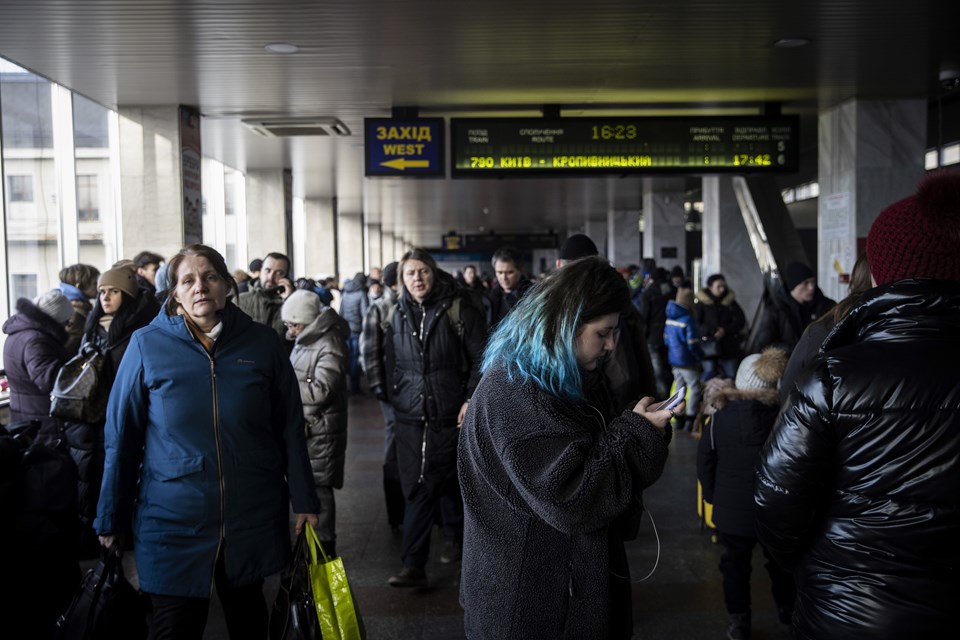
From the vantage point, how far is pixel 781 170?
8.85m

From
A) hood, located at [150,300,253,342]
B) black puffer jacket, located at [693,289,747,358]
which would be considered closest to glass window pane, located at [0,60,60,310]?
hood, located at [150,300,253,342]

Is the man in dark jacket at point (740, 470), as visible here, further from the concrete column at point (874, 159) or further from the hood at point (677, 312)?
the concrete column at point (874, 159)

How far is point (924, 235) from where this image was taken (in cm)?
205

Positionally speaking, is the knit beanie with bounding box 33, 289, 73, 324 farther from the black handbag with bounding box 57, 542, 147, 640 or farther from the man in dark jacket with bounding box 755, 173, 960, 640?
the man in dark jacket with bounding box 755, 173, 960, 640

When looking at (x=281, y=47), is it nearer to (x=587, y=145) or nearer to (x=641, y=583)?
(x=587, y=145)

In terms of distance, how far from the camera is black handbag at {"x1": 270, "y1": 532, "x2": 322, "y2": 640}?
3.00 m

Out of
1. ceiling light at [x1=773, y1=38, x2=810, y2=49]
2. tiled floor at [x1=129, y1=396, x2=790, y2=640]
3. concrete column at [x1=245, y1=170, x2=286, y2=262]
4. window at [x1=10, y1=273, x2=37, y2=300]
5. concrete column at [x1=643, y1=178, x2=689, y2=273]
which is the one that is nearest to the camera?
tiled floor at [x1=129, y1=396, x2=790, y2=640]

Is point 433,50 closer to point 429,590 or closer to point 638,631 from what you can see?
point 429,590

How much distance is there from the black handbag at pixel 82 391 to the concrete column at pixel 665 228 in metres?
17.5

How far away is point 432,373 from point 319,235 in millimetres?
17075

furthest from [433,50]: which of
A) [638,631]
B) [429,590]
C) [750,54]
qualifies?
[638,631]

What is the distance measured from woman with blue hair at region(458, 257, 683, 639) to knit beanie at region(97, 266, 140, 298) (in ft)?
10.8

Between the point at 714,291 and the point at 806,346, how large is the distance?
6.93 metres

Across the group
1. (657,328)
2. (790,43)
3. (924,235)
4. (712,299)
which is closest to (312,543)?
(924,235)
